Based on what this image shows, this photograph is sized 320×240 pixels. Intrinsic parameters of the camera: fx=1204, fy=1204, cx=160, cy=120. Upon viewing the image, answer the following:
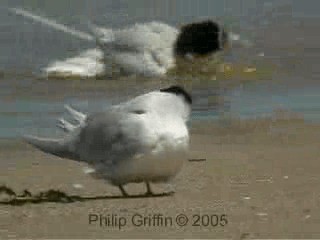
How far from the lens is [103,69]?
12.9m

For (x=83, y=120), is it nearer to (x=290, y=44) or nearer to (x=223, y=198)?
(x=223, y=198)

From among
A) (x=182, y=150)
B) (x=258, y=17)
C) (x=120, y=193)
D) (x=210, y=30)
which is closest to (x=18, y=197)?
(x=120, y=193)

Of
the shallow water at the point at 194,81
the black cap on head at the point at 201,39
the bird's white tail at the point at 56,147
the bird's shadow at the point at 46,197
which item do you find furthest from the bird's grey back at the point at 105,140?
the black cap on head at the point at 201,39

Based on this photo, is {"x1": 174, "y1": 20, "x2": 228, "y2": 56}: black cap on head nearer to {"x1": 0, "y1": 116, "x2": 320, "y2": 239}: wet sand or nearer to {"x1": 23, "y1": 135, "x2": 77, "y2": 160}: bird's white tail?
{"x1": 0, "y1": 116, "x2": 320, "y2": 239}: wet sand

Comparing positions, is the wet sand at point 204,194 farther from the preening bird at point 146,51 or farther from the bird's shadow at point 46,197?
the preening bird at point 146,51

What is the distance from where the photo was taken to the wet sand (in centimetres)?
625

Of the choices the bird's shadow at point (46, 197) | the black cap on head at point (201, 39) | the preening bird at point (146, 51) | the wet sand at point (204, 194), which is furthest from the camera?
the preening bird at point (146, 51)

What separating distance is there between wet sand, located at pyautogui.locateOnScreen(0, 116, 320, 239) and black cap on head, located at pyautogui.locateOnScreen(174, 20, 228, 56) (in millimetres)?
3138

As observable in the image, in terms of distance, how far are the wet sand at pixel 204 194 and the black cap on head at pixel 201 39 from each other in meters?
3.14

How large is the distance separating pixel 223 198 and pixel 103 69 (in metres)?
6.15

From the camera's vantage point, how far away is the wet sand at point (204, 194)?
625 centimetres

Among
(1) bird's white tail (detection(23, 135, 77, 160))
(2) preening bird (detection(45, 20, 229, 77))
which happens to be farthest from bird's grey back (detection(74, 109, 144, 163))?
(2) preening bird (detection(45, 20, 229, 77))

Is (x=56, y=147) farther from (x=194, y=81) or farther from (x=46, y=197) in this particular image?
(x=194, y=81)

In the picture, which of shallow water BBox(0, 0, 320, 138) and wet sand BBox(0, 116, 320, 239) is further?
shallow water BBox(0, 0, 320, 138)
